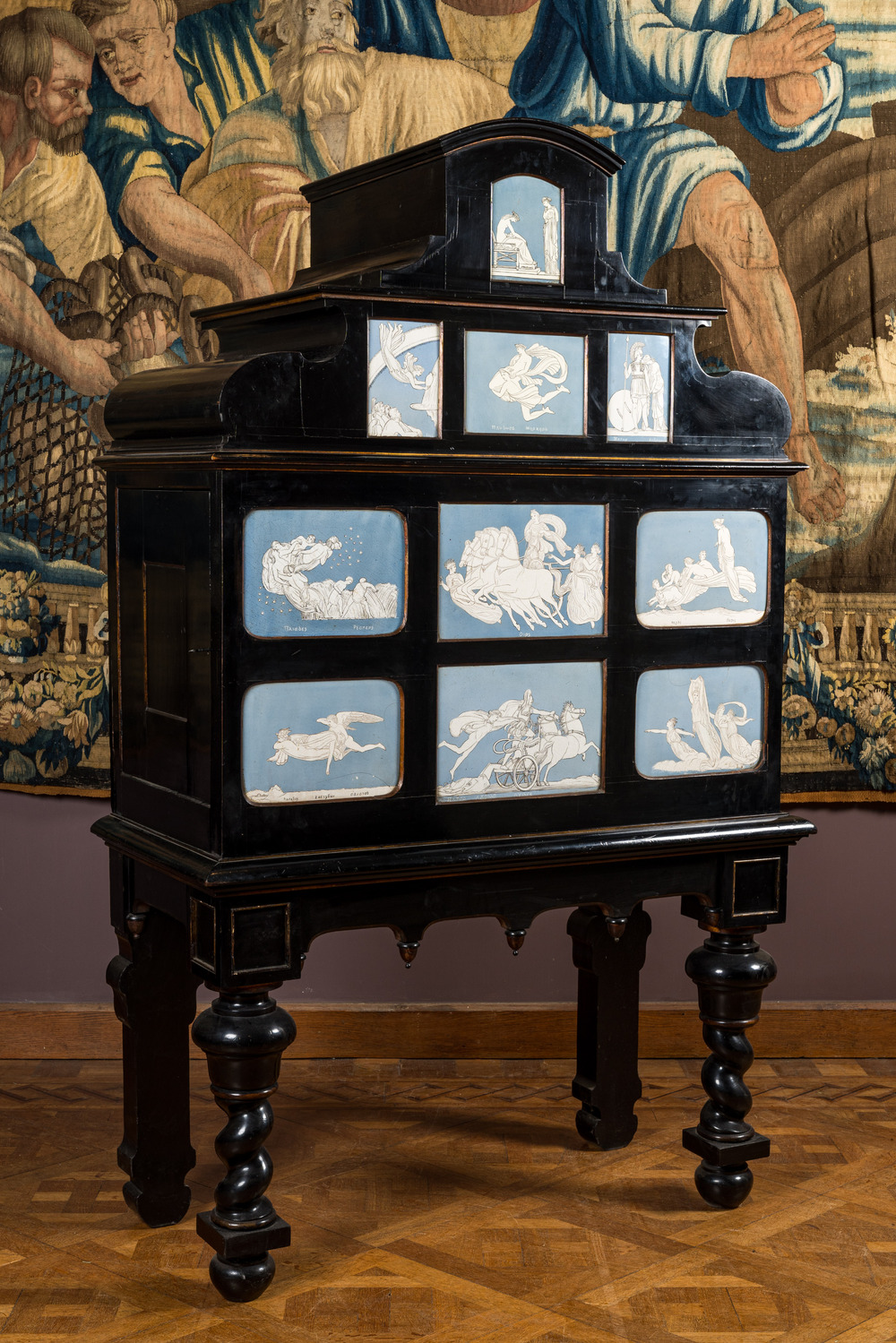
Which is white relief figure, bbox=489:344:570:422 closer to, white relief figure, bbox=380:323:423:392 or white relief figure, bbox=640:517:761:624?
white relief figure, bbox=380:323:423:392

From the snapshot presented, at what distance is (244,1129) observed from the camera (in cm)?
312

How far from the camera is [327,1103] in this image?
434cm

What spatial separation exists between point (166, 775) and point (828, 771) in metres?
2.35

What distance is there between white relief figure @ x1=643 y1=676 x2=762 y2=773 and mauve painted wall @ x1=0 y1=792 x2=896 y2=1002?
137cm

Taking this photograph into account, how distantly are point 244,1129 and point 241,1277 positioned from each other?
1.00 feet

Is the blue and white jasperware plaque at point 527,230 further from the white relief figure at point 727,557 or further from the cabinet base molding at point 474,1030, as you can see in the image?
the cabinet base molding at point 474,1030

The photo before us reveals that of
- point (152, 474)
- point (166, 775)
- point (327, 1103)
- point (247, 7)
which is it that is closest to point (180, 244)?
point (247, 7)

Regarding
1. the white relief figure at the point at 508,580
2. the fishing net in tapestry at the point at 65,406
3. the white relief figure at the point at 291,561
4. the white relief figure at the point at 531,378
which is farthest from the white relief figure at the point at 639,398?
the fishing net in tapestry at the point at 65,406

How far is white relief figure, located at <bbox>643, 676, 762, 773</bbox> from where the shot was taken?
347cm

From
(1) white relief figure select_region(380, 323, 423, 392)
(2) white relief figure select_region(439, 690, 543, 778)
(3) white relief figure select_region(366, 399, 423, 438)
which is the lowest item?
(2) white relief figure select_region(439, 690, 543, 778)

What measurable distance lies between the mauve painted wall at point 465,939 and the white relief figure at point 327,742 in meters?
1.71

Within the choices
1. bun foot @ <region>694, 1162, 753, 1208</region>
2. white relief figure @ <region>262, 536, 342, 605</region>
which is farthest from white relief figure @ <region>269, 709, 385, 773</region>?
bun foot @ <region>694, 1162, 753, 1208</region>

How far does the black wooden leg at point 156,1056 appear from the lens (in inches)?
138

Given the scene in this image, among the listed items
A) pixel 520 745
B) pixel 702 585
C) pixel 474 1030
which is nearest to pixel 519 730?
pixel 520 745
